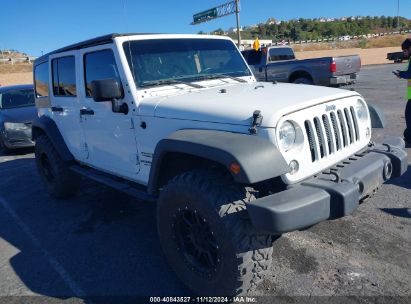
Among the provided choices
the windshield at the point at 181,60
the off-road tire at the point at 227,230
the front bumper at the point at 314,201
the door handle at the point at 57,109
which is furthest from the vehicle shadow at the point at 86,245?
the windshield at the point at 181,60

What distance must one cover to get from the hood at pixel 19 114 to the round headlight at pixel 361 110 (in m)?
7.70

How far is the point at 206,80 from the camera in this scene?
398cm

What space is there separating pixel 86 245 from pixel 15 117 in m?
6.16

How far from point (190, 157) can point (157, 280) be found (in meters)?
1.11

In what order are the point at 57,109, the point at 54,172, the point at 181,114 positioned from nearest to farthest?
1. the point at 181,114
2. the point at 57,109
3. the point at 54,172

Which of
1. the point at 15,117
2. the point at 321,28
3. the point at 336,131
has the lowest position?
the point at 15,117

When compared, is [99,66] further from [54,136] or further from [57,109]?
[54,136]

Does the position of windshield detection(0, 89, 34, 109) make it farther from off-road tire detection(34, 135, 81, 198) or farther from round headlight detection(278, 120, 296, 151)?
round headlight detection(278, 120, 296, 151)

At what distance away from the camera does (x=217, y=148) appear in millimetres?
2508

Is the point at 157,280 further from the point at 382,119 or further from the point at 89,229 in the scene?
the point at 382,119

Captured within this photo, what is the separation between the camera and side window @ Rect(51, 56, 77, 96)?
4.64 metres

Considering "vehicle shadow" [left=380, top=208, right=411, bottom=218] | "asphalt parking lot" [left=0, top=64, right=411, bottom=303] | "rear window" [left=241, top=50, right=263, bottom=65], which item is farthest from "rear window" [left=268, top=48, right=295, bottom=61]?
"vehicle shadow" [left=380, top=208, right=411, bottom=218]

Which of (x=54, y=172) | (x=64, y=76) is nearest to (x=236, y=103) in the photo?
(x=64, y=76)

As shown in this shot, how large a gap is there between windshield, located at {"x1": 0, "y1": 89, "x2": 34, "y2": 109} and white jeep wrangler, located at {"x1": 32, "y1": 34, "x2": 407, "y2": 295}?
6.00 meters
